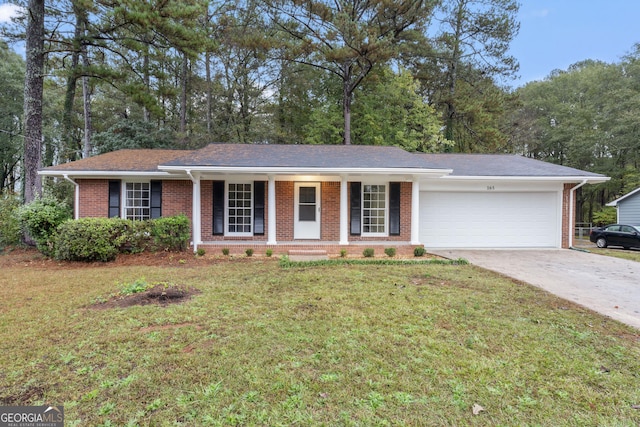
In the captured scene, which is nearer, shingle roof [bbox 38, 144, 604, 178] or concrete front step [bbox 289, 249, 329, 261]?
concrete front step [bbox 289, 249, 329, 261]

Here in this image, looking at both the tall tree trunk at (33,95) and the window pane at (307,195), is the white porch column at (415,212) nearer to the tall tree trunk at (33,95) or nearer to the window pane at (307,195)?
the window pane at (307,195)

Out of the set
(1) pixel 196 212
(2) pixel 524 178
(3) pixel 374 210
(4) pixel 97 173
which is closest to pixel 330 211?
(3) pixel 374 210

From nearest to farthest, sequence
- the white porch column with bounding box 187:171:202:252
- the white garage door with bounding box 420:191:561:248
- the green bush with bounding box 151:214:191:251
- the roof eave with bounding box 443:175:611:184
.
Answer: the green bush with bounding box 151:214:191:251 < the white porch column with bounding box 187:171:202:252 < the roof eave with bounding box 443:175:611:184 < the white garage door with bounding box 420:191:561:248

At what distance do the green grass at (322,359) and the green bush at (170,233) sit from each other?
328 cm

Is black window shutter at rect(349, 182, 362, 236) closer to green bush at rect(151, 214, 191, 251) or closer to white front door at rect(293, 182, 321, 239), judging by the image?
white front door at rect(293, 182, 321, 239)

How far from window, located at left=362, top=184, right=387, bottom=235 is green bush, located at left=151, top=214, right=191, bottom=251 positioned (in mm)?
5603

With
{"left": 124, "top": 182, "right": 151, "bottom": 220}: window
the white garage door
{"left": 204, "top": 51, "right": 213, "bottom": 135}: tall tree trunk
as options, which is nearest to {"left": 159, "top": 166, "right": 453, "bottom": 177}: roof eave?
{"left": 124, "top": 182, "right": 151, "bottom": 220}: window

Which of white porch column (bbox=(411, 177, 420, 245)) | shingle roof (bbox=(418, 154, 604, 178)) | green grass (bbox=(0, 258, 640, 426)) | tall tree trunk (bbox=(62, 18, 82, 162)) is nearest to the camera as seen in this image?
green grass (bbox=(0, 258, 640, 426))

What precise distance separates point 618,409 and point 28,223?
1150cm

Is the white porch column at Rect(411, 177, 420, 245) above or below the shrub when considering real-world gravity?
above

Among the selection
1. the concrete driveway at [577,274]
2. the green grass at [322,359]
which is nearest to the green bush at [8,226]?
the green grass at [322,359]

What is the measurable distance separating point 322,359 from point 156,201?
915cm

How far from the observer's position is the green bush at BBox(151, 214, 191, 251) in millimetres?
8383

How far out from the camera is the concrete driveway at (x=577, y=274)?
471 centimetres
